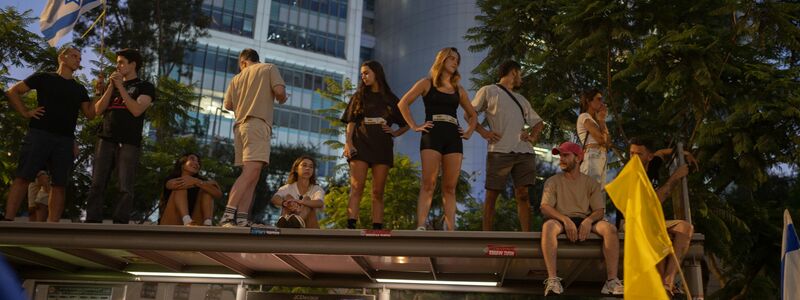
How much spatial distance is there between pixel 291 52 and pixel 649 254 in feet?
180

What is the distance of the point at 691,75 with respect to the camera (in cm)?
1041

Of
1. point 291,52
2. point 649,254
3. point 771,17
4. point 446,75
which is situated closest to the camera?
point 649,254

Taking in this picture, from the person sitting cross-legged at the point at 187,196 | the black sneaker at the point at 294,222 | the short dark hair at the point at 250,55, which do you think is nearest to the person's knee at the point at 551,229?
the black sneaker at the point at 294,222

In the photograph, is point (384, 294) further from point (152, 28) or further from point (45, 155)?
point (152, 28)

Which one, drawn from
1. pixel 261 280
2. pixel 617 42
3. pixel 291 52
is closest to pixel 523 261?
pixel 261 280

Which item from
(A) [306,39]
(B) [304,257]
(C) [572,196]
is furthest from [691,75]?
(A) [306,39]

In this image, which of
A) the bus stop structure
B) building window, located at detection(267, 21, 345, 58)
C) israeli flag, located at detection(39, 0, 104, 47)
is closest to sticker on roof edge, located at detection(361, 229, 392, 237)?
the bus stop structure

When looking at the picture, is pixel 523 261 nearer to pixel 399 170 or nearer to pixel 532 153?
pixel 532 153

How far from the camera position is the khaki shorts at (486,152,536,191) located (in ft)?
25.3

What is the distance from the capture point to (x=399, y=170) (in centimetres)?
1762

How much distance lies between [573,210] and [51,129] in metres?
4.95

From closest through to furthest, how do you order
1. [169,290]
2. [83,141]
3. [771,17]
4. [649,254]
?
1. [649,254]
2. [169,290]
3. [771,17]
4. [83,141]

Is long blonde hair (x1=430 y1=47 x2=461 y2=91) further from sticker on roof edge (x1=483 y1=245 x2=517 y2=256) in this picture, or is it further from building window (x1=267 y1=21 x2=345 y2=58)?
Result: building window (x1=267 y1=21 x2=345 y2=58)

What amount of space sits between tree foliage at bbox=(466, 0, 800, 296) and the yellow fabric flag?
4216 mm
